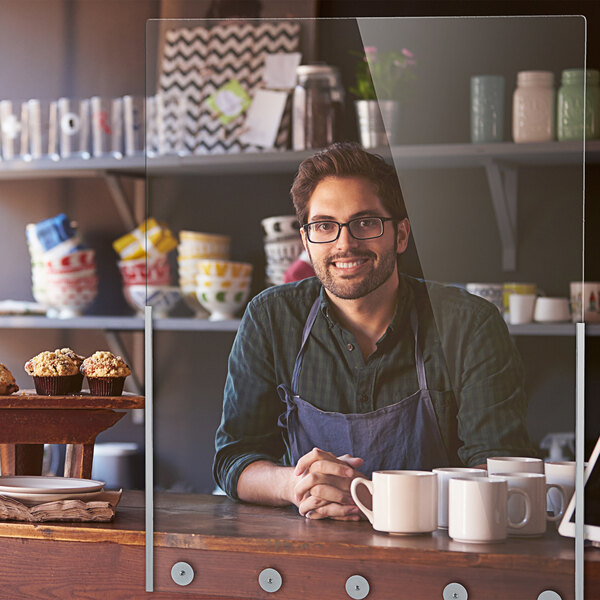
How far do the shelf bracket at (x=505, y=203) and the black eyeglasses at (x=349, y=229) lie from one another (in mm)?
136

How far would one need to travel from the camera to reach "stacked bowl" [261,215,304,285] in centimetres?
123

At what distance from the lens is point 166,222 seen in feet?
4.20

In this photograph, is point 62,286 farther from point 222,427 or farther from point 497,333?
point 497,333

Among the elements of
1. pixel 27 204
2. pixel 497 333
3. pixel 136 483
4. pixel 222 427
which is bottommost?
pixel 136 483

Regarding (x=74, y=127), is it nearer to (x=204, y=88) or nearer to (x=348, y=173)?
(x=204, y=88)

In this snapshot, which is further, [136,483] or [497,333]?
[136,483]

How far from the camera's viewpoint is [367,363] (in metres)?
1.22

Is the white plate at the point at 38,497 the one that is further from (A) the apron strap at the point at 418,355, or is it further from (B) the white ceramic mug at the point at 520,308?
(B) the white ceramic mug at the point at 520,308

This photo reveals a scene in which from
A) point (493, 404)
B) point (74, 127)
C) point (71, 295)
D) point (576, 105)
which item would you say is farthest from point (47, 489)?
point (74, 127)

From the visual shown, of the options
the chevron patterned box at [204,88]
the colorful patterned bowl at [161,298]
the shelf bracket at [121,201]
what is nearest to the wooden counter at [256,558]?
the colorful patterned bowl at [161,298]

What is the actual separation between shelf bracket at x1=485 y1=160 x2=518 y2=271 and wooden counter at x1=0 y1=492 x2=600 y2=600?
36cm

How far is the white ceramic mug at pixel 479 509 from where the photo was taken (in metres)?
1.14

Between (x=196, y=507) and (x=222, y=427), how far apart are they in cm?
12

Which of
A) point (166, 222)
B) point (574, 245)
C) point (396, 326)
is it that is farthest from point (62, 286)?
point (574, 245)
